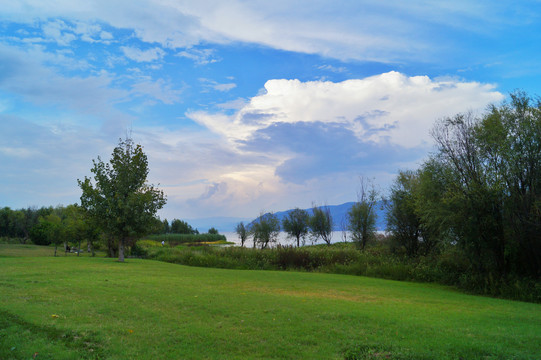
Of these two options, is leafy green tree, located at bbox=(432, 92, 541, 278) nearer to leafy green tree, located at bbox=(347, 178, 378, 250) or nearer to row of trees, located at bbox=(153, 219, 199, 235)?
leafy green tree, located at bbox=(347, 178, 378, 250)

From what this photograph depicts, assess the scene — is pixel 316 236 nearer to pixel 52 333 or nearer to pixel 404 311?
pixel 404 311

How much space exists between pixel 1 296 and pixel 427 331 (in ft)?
41.1

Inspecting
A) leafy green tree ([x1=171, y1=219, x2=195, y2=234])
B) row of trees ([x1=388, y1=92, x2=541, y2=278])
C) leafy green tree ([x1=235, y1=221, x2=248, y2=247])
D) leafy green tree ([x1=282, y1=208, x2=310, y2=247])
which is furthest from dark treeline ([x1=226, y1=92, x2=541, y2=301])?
leafy green tree ([x1=171, y1=219, x2=195, y2=234])

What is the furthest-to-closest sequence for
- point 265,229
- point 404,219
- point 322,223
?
point 322,223, point 265,229, point 404,219

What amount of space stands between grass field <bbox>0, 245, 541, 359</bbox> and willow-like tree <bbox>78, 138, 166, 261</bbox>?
16.2m

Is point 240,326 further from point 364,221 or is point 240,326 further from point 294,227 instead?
point 294,227

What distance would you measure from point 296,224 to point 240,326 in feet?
175

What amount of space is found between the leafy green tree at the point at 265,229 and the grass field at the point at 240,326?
4231 centimetres

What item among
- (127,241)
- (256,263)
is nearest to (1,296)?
(256,263)

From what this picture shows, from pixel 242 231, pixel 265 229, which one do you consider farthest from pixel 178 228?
pixel 265 229

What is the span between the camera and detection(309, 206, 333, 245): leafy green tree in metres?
57.4

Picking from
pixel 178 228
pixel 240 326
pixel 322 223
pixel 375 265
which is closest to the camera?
pixel 240 326

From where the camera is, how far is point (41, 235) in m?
62.3

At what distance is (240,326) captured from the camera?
8703 millimetres
